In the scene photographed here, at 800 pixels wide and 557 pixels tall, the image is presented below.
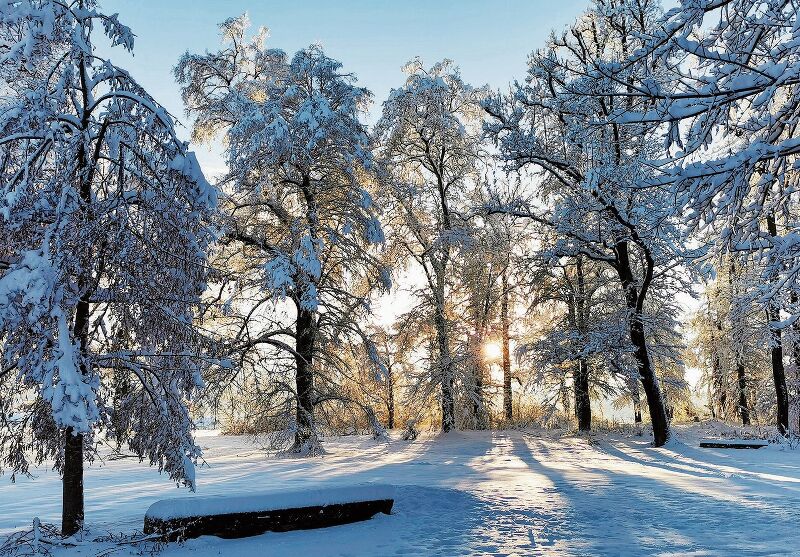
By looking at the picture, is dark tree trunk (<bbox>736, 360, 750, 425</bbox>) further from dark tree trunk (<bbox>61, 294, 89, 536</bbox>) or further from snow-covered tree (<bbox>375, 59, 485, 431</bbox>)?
dark tree trunk (<bbox>61, 294, 89, 536</bbox>)

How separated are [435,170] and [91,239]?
58.2 ft

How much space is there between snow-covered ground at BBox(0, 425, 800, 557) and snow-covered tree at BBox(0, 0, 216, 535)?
4.71ft

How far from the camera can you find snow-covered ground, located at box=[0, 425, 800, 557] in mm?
6668

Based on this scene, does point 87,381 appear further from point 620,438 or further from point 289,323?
point 620,438

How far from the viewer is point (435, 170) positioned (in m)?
23.4

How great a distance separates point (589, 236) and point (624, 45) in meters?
6.31

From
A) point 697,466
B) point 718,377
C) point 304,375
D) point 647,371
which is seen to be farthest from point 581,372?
point 718,377

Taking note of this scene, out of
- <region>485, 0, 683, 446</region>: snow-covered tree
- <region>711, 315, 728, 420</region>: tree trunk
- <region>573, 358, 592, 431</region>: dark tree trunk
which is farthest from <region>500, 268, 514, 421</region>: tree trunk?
<region>711, 315, 728, 420</region>: tree trunk

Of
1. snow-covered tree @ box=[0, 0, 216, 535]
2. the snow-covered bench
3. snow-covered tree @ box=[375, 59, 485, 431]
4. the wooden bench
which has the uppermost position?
snow-covered tree @ box=[375, 59, 485, 431]

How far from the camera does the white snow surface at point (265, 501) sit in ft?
23.1

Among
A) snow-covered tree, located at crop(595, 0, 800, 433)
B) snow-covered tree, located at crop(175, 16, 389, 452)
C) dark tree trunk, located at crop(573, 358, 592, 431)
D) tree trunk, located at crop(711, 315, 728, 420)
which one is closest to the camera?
snow-covered tree, located at crop(595, 0, 800, 433)

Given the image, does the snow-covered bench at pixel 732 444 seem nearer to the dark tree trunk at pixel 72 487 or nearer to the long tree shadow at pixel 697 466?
the long tree shadow at pixel 697 466

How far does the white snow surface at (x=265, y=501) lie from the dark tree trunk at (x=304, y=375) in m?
7.58

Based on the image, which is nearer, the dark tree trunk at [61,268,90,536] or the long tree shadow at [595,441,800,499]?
the dark tree trunk at [61,268,90,536]
